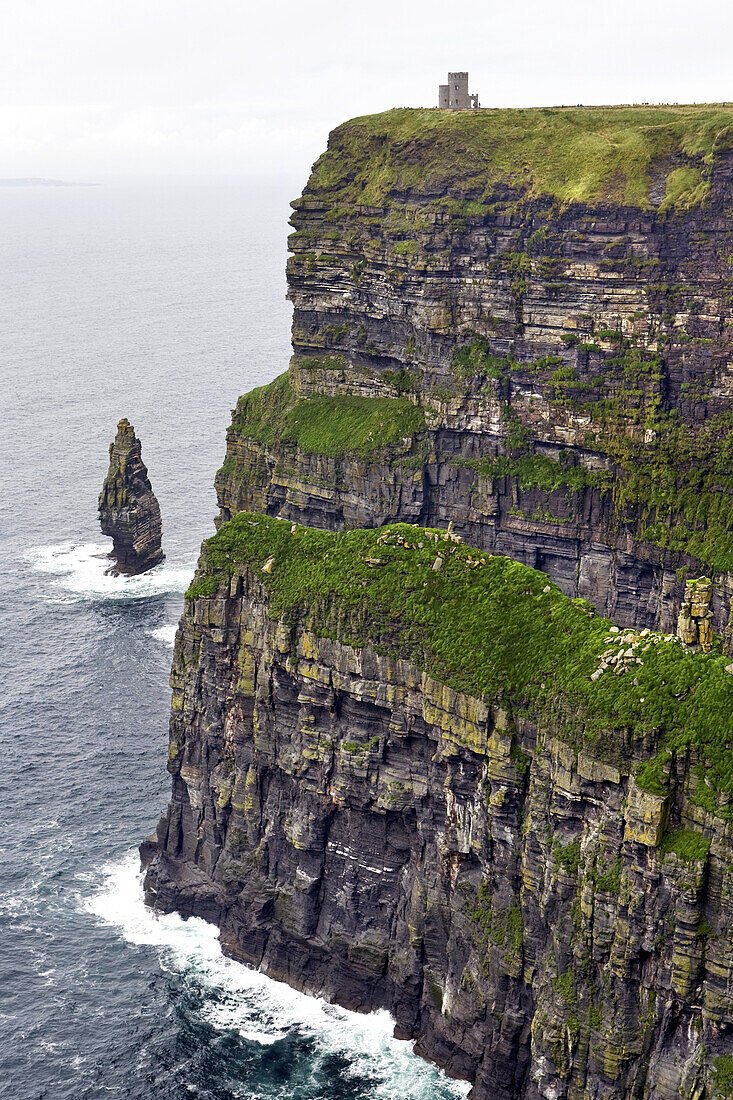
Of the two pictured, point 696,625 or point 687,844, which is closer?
point 687,844

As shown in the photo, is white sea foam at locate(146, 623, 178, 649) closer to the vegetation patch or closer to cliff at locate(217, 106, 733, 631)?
cliff at locate(217, 106, 733, 631)

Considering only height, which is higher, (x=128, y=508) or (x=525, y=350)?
(x=525, y=350)

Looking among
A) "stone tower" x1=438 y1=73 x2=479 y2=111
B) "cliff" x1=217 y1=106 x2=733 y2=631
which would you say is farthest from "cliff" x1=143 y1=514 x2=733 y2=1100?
"stone tower" x1=438 y1=73 x2=479 y2=111

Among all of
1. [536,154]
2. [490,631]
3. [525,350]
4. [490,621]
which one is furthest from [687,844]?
[536,154]

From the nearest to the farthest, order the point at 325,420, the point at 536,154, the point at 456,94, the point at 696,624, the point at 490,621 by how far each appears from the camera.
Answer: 1. the point at 696,624
2. the point at 490,621
3. the point at 536,154
4. the point at 325,420
5. the point at 456,94

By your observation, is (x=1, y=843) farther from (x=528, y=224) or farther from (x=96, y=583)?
(x=528, y=224)

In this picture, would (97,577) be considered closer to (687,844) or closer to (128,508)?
(128,508)

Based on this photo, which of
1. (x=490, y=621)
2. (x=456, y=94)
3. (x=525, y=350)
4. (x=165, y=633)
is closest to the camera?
(x=490, y=621)
